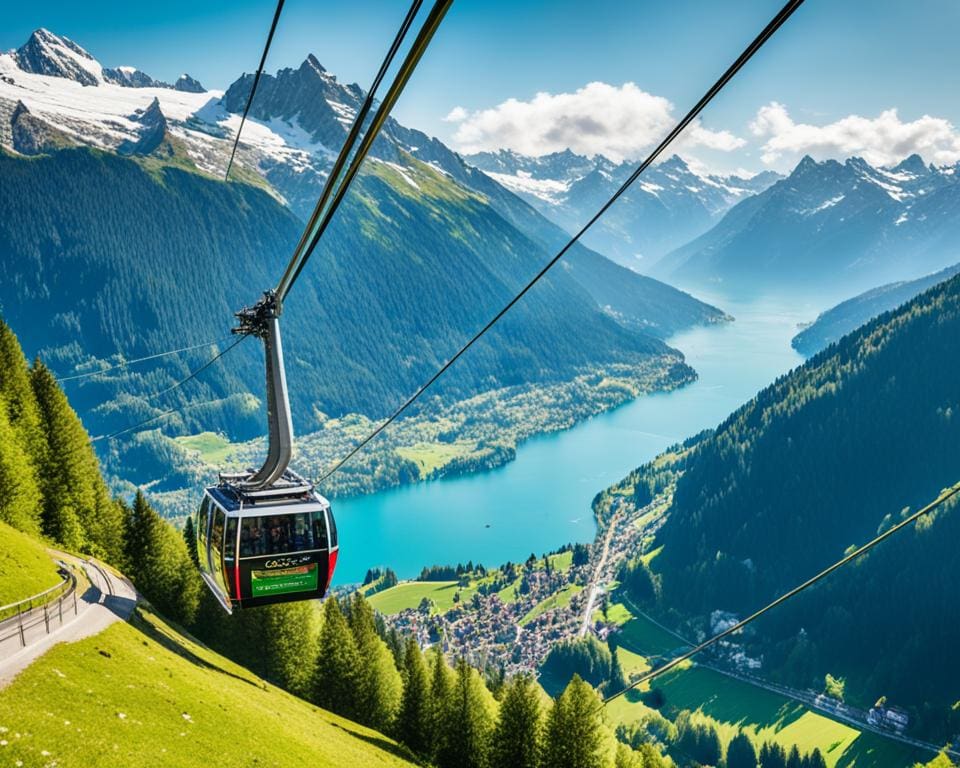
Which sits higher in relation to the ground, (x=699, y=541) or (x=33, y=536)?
(x=33, y=536)

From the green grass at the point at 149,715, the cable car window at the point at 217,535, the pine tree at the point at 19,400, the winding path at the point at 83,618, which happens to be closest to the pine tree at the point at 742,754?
the green grass at the point at 149,715

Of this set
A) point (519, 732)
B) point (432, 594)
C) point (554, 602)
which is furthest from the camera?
point (554, 602)

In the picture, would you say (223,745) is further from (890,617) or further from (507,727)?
(890,617)

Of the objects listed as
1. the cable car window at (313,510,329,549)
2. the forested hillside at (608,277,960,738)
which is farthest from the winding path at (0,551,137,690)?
the forested hillside at (608,277,960,738)

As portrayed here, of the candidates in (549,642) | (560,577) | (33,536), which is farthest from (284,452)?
(560,577)

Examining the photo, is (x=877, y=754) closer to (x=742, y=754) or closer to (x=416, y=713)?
(x=742, y=754)

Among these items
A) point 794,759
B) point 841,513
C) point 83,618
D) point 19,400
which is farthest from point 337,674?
point 841,513

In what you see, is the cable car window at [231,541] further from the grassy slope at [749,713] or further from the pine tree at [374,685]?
the grassy slope at [749,713]
